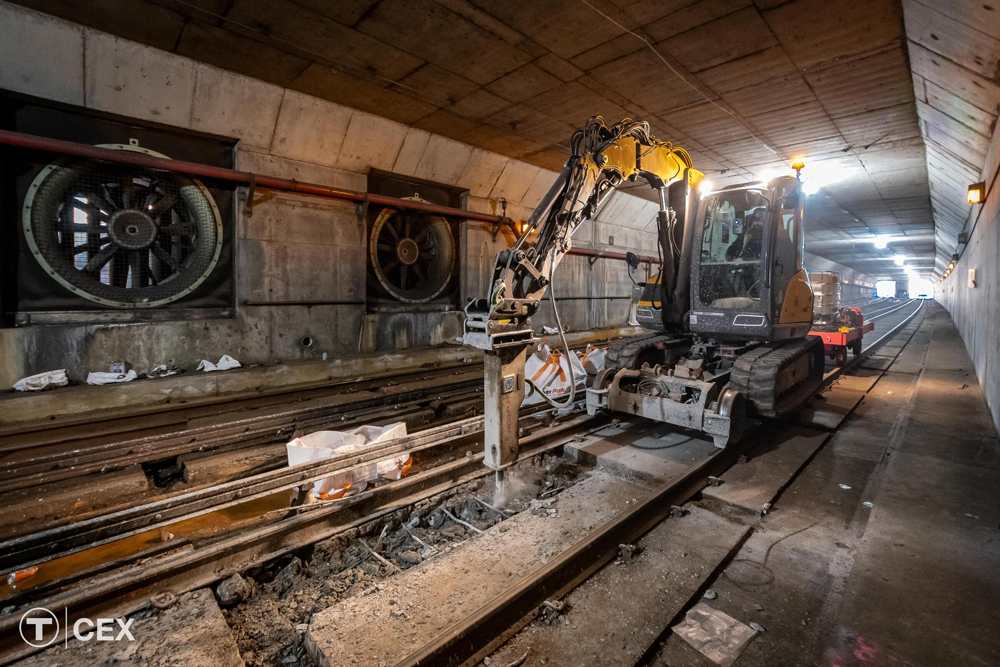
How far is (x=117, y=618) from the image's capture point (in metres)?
2.53

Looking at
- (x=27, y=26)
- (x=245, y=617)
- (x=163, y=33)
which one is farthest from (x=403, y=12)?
(x=245, y=617)

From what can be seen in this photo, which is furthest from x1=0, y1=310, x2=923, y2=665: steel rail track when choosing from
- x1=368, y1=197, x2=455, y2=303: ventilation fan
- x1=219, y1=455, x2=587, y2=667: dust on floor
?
x1=368, y1=197, x2=455, y2=303: ventilation fan

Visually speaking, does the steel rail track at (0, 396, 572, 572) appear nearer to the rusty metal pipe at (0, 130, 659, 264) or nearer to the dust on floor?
the dust on floor

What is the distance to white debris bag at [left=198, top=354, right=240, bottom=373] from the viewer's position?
784 centimetres

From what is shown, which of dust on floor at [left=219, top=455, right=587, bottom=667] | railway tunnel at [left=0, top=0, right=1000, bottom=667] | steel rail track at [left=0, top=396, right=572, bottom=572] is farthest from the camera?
steel rail track at [left=0, top=396, right=572, bottom=572]

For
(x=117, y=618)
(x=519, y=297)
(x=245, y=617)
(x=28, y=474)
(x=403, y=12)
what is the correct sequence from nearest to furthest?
1. (x=117, y=618)
2. (x=245, y=617)
3. (x=519, y=297)
4. (x=28, y=474)
5. (x=403, y=12)

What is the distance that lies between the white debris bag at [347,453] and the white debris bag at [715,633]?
2666 millimetres

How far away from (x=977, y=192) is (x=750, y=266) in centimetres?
503

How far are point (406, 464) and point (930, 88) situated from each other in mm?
8893

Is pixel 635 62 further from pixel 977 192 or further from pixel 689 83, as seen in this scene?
pixel 977 192

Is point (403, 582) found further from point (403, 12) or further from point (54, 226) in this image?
point (54, 226)

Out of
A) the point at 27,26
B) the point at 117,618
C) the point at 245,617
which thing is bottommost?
the point at 245,617

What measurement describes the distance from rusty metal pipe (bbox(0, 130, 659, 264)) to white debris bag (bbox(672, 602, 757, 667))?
6.11 meters

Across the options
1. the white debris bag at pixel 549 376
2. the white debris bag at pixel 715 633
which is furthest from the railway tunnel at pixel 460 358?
the white debris bag at pixel 549 376
